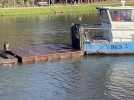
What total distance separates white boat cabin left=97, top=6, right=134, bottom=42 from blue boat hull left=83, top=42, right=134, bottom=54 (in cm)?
116

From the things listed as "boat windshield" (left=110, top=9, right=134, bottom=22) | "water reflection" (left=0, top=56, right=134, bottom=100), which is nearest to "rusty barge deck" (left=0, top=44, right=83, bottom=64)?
"water reflection" (left=0, top=56, right=134, bottom=100)

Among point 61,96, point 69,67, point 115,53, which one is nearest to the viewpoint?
point 61,96

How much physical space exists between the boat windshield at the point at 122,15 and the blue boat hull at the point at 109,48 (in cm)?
249

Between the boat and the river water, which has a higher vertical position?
the boat

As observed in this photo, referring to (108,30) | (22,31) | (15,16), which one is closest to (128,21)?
(108,30)

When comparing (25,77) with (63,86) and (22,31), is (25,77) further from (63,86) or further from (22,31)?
(22,31)

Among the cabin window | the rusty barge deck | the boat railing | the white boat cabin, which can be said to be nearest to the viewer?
the rusty barge deck

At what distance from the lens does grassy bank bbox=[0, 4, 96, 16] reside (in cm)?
11947

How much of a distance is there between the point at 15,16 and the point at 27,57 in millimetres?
68840

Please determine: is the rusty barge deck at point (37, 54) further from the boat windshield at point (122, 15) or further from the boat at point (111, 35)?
the boat windshield at point (122, 15)

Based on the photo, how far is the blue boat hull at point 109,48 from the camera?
4988cm

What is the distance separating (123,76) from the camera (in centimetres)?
4184

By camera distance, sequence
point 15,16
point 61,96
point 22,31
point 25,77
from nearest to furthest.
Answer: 1. point 61,96
2. point 25,77
3. point 22,31
4. point 15,16

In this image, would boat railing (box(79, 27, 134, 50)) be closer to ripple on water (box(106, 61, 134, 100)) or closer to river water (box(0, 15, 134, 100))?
river water (box(0, 15, 134, 100))
